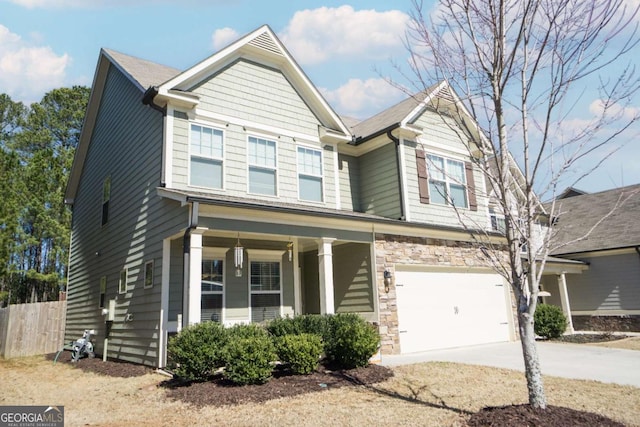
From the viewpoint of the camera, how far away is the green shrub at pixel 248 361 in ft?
22.9

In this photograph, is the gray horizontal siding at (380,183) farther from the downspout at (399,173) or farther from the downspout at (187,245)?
the downspout at (187,245)

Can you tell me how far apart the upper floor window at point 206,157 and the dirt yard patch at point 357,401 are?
4226mm

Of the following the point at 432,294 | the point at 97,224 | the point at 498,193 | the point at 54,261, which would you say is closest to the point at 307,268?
the point at 432,294

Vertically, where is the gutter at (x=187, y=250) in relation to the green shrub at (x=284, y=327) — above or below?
above

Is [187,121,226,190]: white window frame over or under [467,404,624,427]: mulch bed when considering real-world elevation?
over

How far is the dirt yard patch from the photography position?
5453 millimetres

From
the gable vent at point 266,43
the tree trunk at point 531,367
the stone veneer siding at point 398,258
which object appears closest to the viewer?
the tree trunk at point 531,367

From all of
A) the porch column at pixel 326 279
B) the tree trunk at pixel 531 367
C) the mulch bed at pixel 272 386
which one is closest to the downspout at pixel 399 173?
the porch column at pixel 326 279

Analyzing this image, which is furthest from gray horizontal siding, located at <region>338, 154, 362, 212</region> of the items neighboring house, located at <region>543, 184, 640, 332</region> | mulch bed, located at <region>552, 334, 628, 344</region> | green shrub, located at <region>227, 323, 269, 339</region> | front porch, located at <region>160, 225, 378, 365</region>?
neighboring house, located at <region>543, 184, 640, 332</region>

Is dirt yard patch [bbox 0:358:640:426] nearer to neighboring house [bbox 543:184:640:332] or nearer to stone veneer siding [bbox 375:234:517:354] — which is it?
stone veneer siding [bbox 375:234:517:354]

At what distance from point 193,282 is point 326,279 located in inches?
119

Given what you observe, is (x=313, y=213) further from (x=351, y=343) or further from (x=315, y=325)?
(x=351, y=343)

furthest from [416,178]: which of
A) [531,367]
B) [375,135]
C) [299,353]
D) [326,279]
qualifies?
[531,367]

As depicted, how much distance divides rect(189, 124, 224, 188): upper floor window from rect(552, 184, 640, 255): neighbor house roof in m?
12.2
